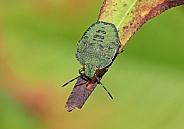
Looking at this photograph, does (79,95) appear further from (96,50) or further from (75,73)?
(75,73)

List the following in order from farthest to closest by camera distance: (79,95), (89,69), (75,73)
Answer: (75,73) → (89,69) → (79,95)

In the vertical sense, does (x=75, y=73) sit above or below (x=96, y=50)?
below

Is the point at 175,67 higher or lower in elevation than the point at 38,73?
lower

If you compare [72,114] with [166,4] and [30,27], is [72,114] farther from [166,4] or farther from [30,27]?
[166,4]

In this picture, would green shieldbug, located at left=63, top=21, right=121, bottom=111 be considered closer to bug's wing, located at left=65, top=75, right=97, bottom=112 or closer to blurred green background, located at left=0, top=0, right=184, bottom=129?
→ bug's wing, located at left=65, top=75, right=97, bottom=112

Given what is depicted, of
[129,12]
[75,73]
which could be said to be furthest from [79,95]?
[75,73]

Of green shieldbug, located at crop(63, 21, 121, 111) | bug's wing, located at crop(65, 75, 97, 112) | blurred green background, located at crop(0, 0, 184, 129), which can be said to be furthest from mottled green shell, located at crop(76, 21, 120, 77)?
blurred green background, located at crop(0, 0, 184, 129)

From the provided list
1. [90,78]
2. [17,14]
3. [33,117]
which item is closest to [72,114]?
[33,117]
